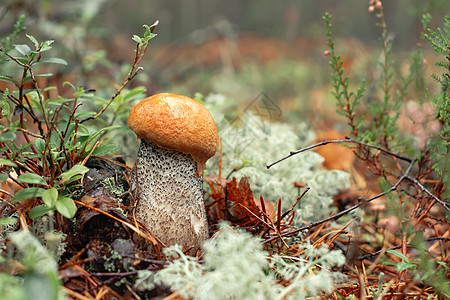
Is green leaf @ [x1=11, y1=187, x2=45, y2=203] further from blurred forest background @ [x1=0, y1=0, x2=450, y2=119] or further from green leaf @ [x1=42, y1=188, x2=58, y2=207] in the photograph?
blurred forest background @ [x1=0, y1=0, x2=450, y2=119]

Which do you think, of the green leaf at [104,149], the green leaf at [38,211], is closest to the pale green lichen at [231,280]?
the green leaf at [38,211]

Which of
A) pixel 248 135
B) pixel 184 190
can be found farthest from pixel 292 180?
pixel 184 190

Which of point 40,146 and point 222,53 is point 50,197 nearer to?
point 40,146

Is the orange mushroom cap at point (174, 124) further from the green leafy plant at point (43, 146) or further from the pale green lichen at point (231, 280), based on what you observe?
the pale green lichen at point (231, 280)

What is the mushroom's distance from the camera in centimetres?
→ 152

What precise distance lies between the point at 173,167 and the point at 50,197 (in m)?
0.52

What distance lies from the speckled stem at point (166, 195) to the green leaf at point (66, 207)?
0.38m

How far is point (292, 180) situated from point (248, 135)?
1.68 feet

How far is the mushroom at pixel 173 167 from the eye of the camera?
1.52 meters

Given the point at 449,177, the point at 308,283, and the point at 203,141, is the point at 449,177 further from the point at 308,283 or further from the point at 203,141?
the point at 203,141

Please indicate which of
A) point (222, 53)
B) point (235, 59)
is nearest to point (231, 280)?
point (235, 59)

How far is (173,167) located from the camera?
63.9 inches

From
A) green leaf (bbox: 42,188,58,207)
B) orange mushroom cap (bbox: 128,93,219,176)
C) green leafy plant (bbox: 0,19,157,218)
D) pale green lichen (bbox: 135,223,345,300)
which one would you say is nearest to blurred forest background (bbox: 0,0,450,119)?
green leafy plant (bbox: 0,19,157,218)

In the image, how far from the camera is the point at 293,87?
600 cm
